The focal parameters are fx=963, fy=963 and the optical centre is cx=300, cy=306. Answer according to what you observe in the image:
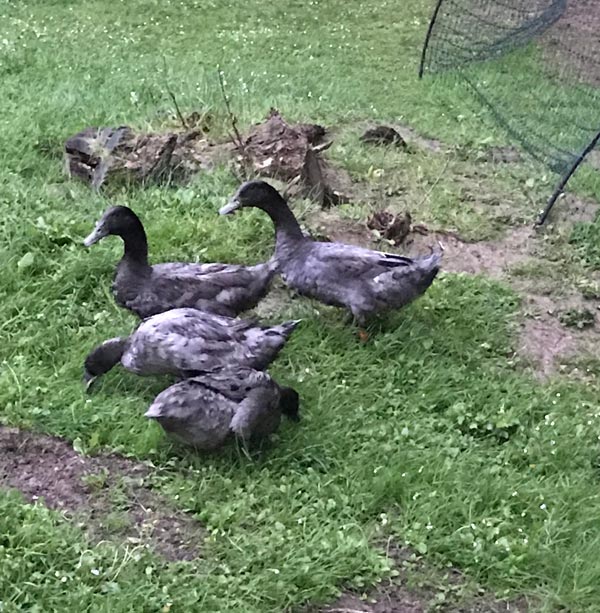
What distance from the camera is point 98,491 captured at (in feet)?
12.0

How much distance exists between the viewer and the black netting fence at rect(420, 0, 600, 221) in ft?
26.5

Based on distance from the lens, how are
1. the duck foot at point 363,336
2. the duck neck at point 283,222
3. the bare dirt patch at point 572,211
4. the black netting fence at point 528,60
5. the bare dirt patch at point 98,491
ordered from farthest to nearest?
the black netting fence at point 528,60
the bare dirt patch at point 572,211
the duck neck at point 283,222
the duck foot at point 363,336
the bare dirt patch at point 98,491

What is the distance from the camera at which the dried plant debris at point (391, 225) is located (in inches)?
233

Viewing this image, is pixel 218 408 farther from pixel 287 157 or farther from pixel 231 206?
pixel 287 157

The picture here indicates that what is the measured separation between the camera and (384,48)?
35.3ft

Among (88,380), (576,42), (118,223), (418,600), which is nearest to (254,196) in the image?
(118,223)

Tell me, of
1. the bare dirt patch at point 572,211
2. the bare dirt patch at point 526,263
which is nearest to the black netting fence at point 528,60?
the bare dirt patch at point 572,211

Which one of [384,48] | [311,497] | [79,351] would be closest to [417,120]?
[384,48]

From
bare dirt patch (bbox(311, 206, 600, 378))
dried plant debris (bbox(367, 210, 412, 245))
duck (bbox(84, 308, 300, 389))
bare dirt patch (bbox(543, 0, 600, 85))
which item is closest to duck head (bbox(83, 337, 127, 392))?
duck (bbox(84, 308, 300, 389))

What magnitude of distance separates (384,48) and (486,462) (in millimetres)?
7613

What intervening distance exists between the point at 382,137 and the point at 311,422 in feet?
13.0

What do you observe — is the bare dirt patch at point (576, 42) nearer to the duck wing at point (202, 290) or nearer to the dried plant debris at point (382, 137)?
the dried plant debris at point (382, 137)

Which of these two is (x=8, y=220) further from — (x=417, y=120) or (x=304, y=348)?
(x=417, y=120)

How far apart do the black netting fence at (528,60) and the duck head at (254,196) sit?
3156mm
